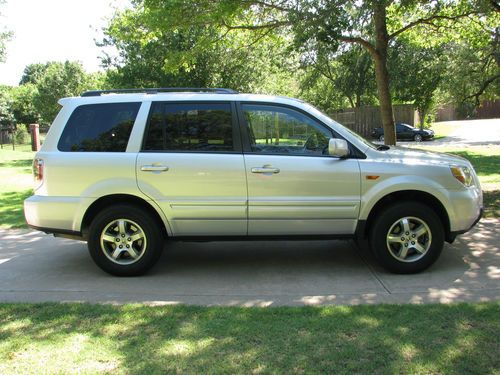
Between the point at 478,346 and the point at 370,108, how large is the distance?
3243cm

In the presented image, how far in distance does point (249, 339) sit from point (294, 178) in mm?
1990

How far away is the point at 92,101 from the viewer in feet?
17.4

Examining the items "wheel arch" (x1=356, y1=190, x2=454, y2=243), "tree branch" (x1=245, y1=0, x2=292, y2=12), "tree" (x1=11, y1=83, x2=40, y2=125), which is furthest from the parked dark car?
"tree" (x1=11, y1=83, x2=40, y2=125)

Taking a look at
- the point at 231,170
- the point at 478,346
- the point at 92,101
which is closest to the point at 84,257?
the point at 92,101

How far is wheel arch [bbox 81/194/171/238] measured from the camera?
5195 mm

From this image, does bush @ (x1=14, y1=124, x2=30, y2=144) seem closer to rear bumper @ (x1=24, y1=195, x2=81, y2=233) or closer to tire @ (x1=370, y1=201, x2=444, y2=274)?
rear bumper @ (x1=24, y1=195, x2=81, y2=233)

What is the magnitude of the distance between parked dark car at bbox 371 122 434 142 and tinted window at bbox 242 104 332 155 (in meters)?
27.7

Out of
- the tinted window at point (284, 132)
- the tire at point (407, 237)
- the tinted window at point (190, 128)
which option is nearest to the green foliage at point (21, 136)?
the tinted window at point (190, 128)

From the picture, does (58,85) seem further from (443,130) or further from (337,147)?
(337,147)

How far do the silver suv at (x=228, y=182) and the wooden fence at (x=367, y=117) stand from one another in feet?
96.3

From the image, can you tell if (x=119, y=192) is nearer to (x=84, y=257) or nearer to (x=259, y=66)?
(x=84, y=257)

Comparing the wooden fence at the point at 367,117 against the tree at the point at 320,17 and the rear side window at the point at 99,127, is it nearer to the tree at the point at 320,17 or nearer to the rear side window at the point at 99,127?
the tree at the point at 320,17

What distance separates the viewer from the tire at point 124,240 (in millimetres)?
5137

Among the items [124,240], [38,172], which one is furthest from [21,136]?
[124,240]
